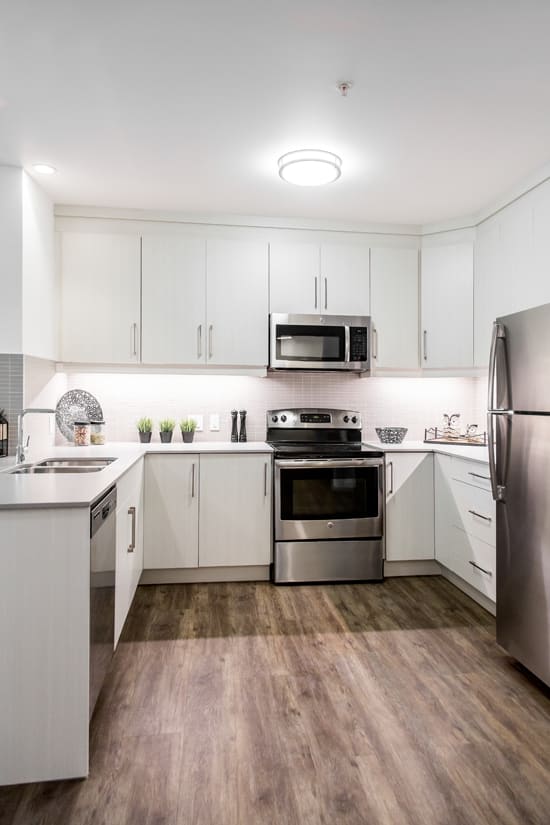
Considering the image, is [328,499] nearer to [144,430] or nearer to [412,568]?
[412,568]

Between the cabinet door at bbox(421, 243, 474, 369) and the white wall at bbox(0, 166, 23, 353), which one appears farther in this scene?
the cabinet door at bbox(421, 243, 474, 369)

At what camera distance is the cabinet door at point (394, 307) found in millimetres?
3842

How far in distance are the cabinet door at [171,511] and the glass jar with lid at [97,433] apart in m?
0.52

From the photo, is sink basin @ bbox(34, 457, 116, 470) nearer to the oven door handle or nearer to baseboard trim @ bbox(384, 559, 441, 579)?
the oven door handle

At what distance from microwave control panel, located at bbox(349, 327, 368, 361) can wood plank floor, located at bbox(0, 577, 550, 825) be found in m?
1.70

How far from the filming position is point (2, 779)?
1643mm

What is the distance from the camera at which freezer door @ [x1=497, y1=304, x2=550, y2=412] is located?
81.4 inches

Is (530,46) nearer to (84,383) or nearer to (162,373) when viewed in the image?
(162,373)

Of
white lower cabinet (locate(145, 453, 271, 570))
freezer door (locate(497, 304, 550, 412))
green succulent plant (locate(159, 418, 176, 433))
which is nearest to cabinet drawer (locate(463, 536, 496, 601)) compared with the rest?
freezer door (locate(497, 304, 550, 412))

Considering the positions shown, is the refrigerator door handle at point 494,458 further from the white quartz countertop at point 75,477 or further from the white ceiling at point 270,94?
the white quartz countertop at point 75,477

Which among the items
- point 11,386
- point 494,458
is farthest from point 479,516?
point 11,386

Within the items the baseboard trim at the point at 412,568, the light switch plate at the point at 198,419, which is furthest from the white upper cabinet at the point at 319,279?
the baseboard trim at the point at 412,568

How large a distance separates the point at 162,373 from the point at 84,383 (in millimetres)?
626

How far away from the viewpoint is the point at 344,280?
3797mm
